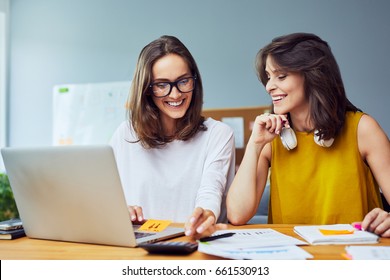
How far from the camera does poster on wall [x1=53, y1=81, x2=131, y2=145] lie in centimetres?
326

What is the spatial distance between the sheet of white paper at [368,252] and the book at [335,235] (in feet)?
0.17

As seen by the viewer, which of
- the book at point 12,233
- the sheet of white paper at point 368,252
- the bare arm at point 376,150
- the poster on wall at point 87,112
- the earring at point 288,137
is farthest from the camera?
the poster on wall at point 87,112

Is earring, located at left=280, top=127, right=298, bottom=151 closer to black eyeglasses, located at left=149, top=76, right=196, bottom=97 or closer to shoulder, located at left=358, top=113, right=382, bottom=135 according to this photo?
shoulder, located at left=358, top=113, right=382, bottom=135

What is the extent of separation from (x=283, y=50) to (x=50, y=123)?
2.59m

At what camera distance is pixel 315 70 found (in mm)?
1320

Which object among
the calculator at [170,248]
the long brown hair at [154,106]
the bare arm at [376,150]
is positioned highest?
the long brown hair at [154,106]

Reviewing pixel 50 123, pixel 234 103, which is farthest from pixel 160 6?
pixel 50 123

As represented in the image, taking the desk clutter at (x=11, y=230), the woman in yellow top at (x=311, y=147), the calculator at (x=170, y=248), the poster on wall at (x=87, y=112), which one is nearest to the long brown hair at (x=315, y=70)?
the woman in yellow top at (x=311, y=147)

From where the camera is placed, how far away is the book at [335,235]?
0.88m

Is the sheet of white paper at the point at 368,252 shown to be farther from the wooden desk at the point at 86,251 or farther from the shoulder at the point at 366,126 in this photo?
the shoulder at the point at 366,126

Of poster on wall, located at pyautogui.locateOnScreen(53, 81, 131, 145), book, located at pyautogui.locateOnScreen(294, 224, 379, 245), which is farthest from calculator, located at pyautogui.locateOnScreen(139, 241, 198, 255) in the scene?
poster on wall, located at pyautogui.locateOnScreen(53, 81, 131, 145)

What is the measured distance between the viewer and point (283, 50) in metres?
1.33

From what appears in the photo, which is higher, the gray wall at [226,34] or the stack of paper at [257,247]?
the gray wall at [226,34]
